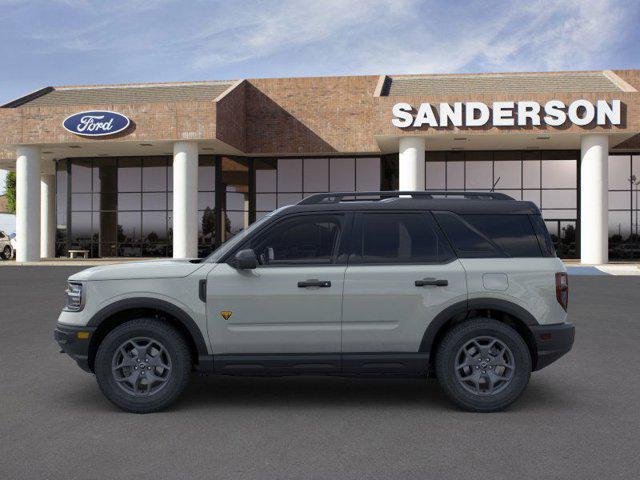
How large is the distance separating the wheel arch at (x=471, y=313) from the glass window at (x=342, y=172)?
33.2m

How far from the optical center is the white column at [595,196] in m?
32.0

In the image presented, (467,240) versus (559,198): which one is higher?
(559,198)

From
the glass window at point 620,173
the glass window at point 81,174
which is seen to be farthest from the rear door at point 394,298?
the glass window at point 81,174

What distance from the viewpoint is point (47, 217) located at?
1854 inches

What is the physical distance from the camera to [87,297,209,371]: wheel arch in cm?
585

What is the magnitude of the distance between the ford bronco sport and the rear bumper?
0.03ft

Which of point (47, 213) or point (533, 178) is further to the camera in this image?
point (47, 213)

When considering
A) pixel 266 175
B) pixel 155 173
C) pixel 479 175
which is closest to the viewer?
pixel 479 175

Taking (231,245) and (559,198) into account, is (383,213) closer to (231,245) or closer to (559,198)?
(231,245)

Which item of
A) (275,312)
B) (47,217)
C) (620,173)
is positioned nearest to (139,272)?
(275,312)

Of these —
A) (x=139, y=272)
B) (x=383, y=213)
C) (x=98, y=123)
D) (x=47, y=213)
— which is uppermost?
(x=98, y=123)

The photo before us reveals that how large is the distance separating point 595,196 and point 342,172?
1387 cm

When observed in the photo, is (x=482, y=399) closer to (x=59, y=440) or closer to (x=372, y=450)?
(x=372, y=450)

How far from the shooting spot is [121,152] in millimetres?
38500
